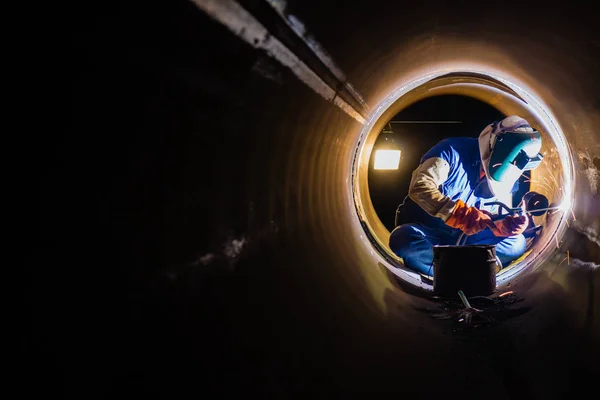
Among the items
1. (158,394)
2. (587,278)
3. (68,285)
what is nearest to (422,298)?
(587,278)

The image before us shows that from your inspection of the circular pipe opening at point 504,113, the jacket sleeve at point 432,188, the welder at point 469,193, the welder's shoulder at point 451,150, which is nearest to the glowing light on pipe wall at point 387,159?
the circular pipe opening at point 504,113

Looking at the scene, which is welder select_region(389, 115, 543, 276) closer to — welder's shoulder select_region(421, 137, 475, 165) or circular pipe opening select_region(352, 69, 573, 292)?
welder's shoulder select_region(421, 137, 475, 165)

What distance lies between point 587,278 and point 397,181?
13.4 ft

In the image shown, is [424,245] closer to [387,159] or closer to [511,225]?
[511,225]

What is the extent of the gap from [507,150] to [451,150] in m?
0.45

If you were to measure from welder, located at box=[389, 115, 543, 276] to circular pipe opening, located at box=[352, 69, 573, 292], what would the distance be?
0.55 feet

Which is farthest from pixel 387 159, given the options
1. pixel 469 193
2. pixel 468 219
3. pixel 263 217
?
pixel 263 217

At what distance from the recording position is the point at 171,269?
1280 mm

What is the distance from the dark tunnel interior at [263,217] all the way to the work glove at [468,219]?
2.78 feet

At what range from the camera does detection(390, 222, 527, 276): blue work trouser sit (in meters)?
4.42

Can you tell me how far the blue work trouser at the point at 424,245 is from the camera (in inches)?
174

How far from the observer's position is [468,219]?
3979 mm

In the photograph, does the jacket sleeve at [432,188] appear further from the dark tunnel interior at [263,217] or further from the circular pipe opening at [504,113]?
the dark tunnel interior at [263,217]

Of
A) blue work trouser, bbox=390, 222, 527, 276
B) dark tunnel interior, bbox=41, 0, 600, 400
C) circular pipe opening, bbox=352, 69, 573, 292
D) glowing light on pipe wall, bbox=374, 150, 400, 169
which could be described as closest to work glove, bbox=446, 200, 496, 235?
circular pipe opening, bbox=352, 69, 573, 292
